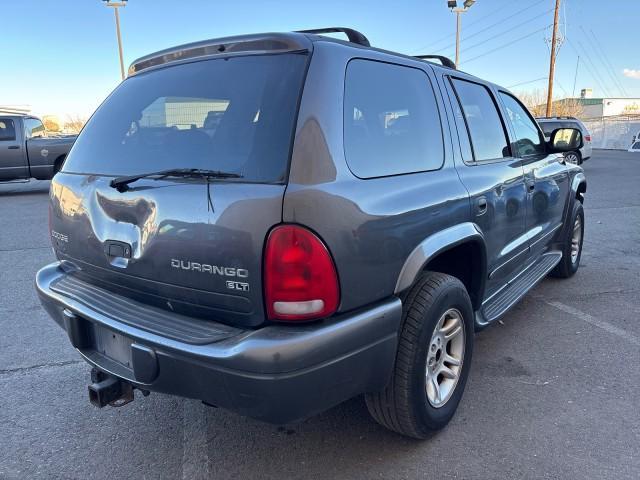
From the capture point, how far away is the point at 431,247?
2.34 metres

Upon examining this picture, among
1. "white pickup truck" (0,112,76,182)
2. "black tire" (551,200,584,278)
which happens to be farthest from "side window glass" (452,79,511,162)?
"white pickup truck" (0,112,76,182)

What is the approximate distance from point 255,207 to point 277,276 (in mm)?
265

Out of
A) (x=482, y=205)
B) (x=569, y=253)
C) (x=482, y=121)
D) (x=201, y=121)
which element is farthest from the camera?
(x=569, y=253)

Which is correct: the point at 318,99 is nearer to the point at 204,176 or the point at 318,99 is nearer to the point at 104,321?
the point at 204,176

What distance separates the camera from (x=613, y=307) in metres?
4.35

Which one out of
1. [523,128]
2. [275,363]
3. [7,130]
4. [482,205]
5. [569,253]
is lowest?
A: [569,253]

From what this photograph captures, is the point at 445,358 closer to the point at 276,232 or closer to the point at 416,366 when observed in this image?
the point at 416,366

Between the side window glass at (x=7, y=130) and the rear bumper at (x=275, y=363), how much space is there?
11965mm

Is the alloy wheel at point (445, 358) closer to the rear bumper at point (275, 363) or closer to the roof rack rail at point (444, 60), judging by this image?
the rear bumper at point (275, 363)

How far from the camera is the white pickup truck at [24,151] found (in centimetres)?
1198

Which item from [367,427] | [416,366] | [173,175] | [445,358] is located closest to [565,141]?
[445,358]

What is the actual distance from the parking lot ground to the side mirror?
141 cm

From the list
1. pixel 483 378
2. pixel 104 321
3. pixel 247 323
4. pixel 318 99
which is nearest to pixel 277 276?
pixel 247 323

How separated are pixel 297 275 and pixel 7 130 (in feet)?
41.8
